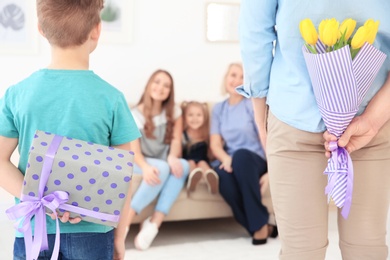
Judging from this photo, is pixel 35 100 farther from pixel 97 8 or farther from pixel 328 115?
pixel 328 115

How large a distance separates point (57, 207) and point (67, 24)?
1.37ft

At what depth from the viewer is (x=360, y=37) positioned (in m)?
1.32

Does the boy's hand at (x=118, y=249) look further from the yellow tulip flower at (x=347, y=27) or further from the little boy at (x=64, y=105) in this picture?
the yellow tulip flower at (x=347, y=27)

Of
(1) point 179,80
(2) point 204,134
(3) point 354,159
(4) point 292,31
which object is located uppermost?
(4) point 292,31

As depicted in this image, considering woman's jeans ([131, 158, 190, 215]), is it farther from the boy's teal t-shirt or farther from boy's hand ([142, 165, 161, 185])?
the boy's teal t-shirt

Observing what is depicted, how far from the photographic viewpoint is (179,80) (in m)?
4.37

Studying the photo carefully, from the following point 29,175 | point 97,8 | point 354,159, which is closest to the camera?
point 29,175

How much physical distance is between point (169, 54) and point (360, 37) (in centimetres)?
308

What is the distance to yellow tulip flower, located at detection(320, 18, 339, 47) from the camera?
130 centimetres

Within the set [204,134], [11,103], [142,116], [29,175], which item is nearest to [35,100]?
[11,103]

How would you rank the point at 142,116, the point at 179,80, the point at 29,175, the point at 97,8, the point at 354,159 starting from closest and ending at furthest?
the point at 29,175 → the point at 97,8 → the point at 354,159 → the point at 142,116 → the point at 179,80

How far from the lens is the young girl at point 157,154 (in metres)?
3.36

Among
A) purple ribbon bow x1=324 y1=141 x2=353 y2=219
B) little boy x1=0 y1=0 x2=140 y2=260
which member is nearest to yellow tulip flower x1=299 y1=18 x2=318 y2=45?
purple ribbon bow x1=324 y1=141 x2=353 y2=219

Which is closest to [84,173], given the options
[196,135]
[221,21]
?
[196,135]
